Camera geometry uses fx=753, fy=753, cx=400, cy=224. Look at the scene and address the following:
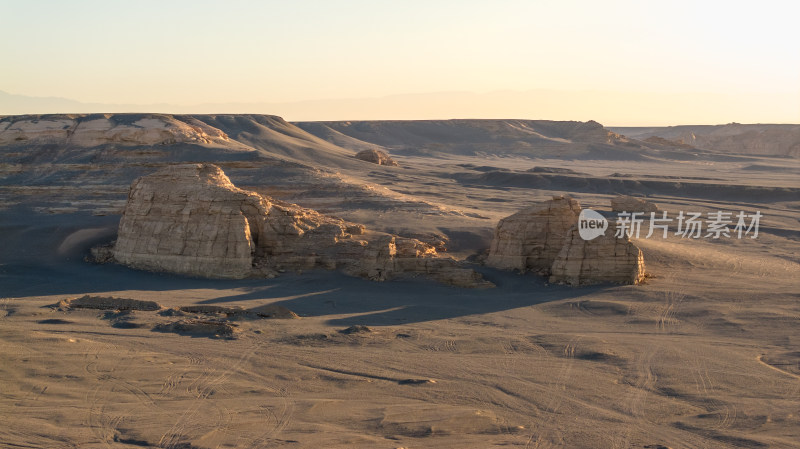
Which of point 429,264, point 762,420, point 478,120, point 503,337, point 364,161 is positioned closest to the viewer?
point 762,420

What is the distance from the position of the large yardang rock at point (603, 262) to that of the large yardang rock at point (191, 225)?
9.85 metres

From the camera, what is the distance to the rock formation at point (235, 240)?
2317 centimetres

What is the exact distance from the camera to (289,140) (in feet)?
220

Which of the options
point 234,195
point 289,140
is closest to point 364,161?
point 289,140

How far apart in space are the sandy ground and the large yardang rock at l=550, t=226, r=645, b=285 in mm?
713

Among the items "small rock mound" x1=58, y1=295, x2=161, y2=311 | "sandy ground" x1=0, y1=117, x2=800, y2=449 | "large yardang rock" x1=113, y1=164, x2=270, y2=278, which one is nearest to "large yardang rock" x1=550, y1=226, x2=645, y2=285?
"sandy ground" x1=0, y1=117, x2=800, y2=449

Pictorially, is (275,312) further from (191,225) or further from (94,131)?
(94,131)

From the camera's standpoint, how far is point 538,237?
23891mm

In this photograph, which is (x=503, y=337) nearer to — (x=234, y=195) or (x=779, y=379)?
(x=779, y=379)

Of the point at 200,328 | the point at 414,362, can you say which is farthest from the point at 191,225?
the point at 414,362

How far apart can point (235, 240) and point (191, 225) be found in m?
1.62

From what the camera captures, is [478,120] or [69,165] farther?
[478,120]

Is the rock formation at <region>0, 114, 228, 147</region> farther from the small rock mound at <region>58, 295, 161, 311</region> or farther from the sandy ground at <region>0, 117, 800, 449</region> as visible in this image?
the small rock mound at <region>58, 295, 161, 311</region>

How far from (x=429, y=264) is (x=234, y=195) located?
6.68 m
